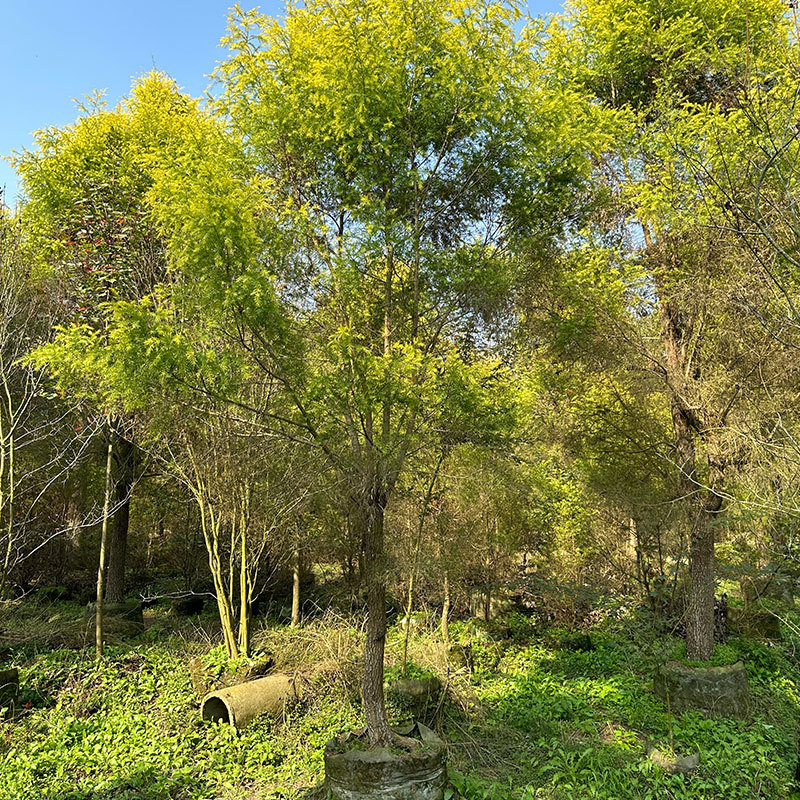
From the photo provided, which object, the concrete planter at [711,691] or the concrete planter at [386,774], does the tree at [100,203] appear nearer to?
the concrete planter at [386,774]

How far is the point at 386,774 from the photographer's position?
4.16 metres

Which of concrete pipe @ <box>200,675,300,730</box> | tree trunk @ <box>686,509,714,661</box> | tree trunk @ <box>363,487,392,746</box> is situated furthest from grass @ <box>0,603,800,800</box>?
tree trunk @ <box>363,487,392,746</box>

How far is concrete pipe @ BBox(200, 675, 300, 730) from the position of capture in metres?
6.00

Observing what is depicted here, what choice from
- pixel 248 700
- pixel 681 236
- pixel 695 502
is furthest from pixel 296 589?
pixel 681 236

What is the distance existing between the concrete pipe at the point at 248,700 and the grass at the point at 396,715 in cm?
15

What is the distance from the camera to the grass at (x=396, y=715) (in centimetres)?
497

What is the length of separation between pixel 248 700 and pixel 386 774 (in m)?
2.59

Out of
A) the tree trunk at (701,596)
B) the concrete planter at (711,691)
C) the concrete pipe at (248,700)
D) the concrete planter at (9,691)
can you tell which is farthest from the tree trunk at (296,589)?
the tree trunk at (701,596)

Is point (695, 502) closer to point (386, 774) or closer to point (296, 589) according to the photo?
point (386, 774)

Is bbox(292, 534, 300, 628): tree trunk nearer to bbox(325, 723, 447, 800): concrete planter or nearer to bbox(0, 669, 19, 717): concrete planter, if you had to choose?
bbox(0, 669, 19, 717): concrete planter

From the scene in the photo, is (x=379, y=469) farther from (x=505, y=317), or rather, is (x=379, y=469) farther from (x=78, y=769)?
(x=78, y=769)

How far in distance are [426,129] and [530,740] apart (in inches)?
247

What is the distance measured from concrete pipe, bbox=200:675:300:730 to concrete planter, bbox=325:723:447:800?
6.77 feet

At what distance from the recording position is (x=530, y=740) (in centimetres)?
585
